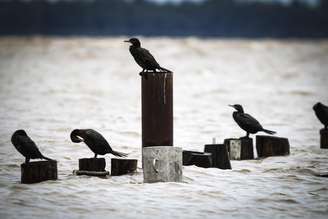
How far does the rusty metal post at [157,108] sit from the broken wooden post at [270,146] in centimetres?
217

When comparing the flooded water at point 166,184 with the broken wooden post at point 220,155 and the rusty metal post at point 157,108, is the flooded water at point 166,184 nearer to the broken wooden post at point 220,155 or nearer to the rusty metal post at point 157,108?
the broken wooden post at point 220,155

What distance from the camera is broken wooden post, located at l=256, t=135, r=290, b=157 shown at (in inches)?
527

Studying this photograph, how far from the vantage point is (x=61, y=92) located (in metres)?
29.5

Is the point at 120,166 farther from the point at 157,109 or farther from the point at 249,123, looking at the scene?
the point at 249,123

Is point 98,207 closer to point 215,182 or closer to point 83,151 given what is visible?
point 215,182

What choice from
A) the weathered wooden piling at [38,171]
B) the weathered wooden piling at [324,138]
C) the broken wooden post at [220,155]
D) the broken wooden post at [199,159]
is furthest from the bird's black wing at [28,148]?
the weathered wooden piling at [324,138]

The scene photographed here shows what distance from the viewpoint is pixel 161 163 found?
10883 millimetres

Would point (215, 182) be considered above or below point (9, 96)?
below

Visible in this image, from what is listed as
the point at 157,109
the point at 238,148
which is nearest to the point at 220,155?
the point at 238,148

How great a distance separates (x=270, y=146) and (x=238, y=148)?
1.89ft

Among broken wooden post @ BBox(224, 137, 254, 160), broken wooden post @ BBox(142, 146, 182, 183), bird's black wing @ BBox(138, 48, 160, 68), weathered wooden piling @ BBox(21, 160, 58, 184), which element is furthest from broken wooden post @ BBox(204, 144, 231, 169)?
weathered wooden piling @ BBox(21, 160, 58, 184)

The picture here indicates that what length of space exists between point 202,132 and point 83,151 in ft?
13.0

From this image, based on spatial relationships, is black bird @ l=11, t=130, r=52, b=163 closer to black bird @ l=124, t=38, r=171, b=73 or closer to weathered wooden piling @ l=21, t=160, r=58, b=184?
weathered wooden piling @ l=21, t=160, r=58, b=184

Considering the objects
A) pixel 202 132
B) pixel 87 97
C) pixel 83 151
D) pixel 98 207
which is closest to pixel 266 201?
pixel 98 207
